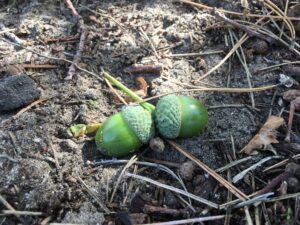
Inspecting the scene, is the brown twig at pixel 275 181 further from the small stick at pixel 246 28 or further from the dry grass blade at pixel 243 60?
the small stick at pixel 246 28

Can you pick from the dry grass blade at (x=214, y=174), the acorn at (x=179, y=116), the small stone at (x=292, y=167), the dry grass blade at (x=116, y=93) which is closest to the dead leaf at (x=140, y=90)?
the dry grass blade at (x=116, y=93)

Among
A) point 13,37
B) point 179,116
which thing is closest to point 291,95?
point 179,116

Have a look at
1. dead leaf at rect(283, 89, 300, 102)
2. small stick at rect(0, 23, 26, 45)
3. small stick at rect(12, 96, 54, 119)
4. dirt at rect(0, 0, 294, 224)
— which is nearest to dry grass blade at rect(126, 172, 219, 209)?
dirt at rect(0, 0, 294, 224)

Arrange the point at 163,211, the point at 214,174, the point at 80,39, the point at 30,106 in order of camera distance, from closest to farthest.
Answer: the point at 163,211
the point at 214,174
the point at 30,106
the point at 80,39

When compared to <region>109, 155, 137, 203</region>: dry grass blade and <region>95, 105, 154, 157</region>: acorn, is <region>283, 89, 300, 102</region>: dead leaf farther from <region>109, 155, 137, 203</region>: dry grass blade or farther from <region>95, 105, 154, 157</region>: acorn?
<region>109, 155, 137, 203</region>: dry grass blade

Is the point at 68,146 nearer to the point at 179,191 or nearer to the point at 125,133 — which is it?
the point at 125,133
